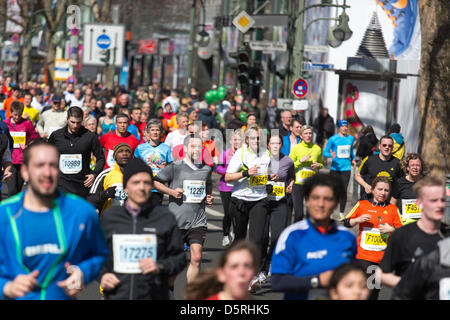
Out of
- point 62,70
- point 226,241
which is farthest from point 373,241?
point 62,70

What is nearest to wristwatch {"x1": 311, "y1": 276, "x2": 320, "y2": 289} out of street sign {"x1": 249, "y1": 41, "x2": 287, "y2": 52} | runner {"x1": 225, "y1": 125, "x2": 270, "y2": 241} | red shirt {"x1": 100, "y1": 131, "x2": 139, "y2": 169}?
runner {"x1": 225, "y1": 125, "x2": 270, "y2": 241}

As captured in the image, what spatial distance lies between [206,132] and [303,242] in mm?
9412

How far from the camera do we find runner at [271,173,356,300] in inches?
214

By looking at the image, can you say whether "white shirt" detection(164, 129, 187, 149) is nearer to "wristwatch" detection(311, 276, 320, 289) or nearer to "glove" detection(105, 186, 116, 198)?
"glove" detection(105, 186, 116, 198)

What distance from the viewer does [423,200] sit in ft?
19.1

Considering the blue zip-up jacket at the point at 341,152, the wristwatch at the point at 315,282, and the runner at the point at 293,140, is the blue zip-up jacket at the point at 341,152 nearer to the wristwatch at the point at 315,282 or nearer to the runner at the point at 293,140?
the runner at the point at 293,140

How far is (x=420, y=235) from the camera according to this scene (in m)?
5.91

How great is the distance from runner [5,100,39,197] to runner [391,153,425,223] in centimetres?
513

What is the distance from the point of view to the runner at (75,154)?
11.3 metres

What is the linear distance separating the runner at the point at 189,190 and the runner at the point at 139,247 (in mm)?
3352

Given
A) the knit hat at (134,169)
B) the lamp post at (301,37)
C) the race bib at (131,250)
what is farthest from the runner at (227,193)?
the lamp post at (301,37)
